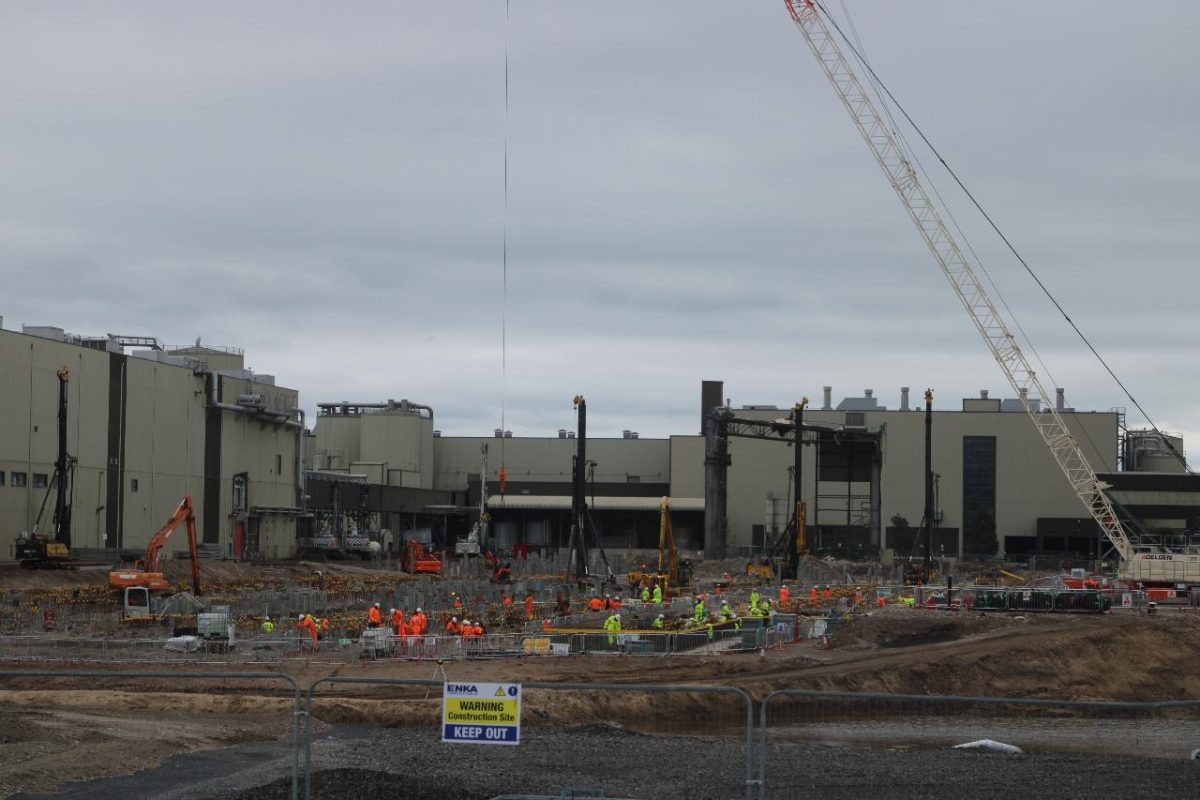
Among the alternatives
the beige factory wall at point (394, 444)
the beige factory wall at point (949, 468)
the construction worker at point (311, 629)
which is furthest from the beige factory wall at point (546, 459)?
the construction worker at point (311, 629)

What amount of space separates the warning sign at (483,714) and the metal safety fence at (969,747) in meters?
2.74

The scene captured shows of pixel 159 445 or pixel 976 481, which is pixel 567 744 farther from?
pixel 976 481

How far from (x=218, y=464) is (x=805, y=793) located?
85.1m

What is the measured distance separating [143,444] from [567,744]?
72076 millimetres

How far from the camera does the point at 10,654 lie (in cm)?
4175

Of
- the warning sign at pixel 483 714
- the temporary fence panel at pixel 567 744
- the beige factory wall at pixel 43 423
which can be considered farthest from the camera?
the beige factory wall at pixel 43 423

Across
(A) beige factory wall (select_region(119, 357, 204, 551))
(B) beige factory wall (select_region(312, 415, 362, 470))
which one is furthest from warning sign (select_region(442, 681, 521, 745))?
(B) beige factory wall (select_region(312, 415, 362, 470))

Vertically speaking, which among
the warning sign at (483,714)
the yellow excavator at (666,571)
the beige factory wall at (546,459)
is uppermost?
the beige factory wall at (546,459)

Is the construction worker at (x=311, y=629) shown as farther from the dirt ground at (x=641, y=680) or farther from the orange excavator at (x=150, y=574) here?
the orange excavator at (x=150, y=574)

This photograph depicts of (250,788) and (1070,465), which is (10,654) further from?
(1070,465)

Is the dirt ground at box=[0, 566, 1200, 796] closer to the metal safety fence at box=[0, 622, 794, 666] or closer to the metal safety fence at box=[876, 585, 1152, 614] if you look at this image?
the metal safety fence at box=[0, 622, 794, 666]

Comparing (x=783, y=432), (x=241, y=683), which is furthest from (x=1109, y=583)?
(x=241, y=683)

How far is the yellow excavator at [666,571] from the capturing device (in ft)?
251

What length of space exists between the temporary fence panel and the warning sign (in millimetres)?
722
